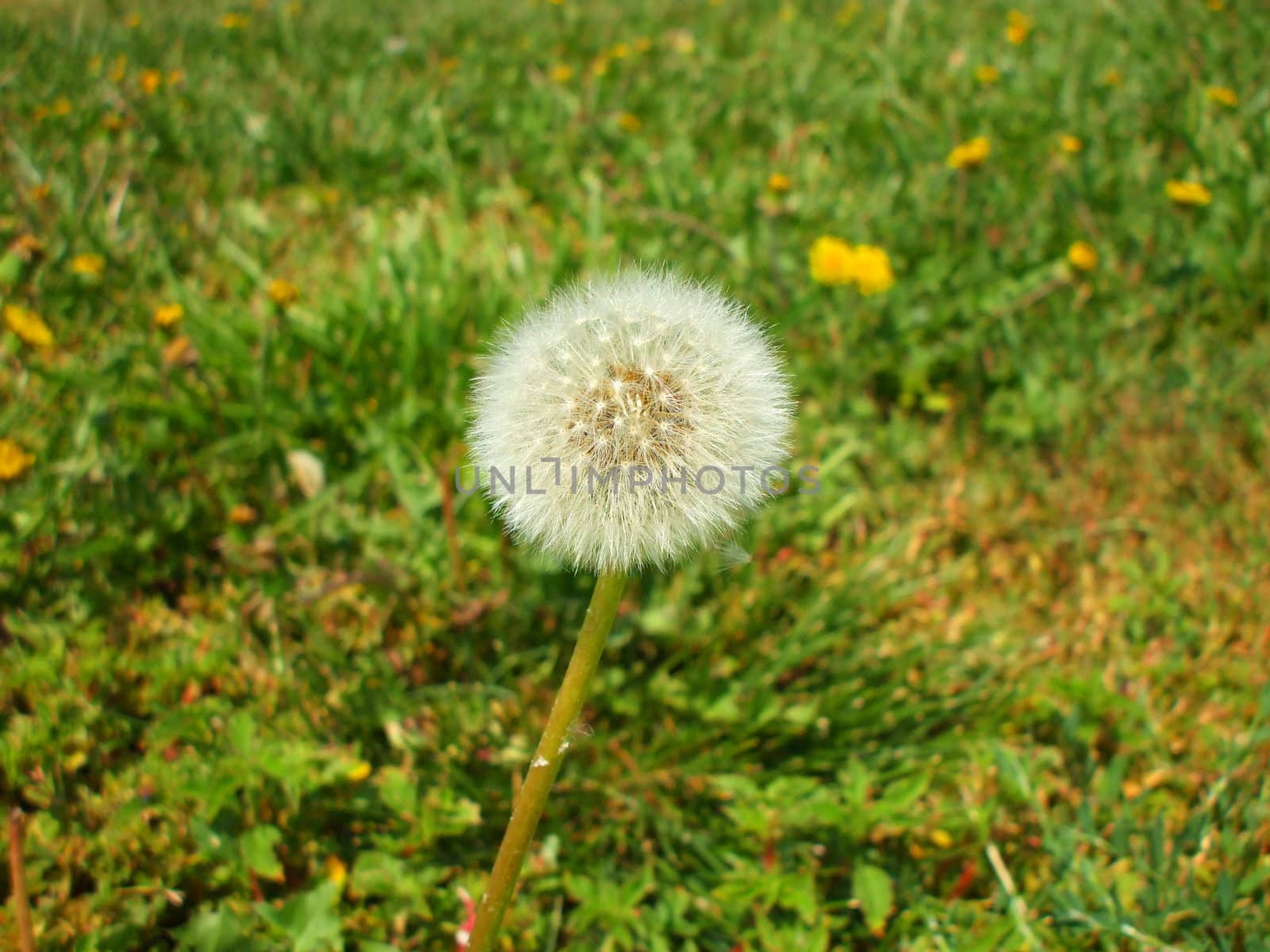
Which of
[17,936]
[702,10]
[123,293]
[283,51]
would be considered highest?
[702,10]

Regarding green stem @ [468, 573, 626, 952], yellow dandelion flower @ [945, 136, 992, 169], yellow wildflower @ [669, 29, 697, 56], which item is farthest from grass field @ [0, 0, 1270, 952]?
yellow wildflower @ [669, 29, 697, 56]

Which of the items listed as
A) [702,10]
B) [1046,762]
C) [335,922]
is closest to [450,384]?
[335,922]

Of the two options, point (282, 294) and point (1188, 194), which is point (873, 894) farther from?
point (1188, 194)

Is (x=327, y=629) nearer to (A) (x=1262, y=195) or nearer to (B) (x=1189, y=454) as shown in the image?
(B) (x=1189, y=454)

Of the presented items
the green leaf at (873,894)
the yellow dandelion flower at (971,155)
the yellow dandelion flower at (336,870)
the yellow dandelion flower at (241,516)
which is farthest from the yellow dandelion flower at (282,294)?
the yellow dandelion flower at (971,155)

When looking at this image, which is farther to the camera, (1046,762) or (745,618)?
(745,618)

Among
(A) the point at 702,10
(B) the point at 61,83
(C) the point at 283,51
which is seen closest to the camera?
(B) the point at 61,83

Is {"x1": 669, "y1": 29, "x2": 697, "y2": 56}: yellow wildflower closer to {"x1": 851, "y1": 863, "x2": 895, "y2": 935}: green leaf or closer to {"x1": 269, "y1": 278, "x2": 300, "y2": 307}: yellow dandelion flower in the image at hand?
{"x1": 269, "y1": 278, "x2": 300, "y2": 307}: yellow dandelion flower
